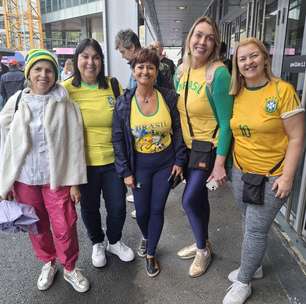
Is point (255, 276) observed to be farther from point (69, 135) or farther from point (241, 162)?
point (69, 135)

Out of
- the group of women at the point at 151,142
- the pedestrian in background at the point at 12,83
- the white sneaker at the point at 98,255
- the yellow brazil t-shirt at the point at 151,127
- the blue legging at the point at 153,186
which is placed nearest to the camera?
the group of women at the point at 151,142

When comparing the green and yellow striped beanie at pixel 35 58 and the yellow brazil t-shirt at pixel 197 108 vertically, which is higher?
the green and yellow striped beanie at pixel 35 58

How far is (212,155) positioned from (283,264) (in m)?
1.23

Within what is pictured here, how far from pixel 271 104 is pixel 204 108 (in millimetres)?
512

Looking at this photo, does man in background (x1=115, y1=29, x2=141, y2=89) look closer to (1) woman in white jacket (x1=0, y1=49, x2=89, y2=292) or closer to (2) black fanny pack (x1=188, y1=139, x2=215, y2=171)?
(1) woman in white jacket (x1=0, y1=49, x2=89, y2=292)

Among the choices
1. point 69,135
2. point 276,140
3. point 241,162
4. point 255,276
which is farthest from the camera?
point 255,276

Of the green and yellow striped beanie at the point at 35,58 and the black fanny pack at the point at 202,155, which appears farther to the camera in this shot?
the black fanny pack at the point at 202,155

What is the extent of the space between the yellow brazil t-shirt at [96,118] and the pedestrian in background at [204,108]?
1.91ft

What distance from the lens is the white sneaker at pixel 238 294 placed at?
2.33 meters

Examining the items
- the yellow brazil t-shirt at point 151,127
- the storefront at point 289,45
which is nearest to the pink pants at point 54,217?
Answer: the yellow brazil t-shirt at point 151,127

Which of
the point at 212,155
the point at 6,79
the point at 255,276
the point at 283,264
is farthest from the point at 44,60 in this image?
the point at 6,79

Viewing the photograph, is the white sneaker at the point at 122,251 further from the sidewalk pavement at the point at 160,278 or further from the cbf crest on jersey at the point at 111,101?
the cbf crest on jersey at the point at 111,101

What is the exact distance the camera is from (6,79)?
23.5 feet

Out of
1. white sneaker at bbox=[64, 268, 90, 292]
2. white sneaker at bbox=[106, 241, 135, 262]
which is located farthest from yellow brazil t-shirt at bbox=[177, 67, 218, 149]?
white sneaker at bbox=[64, 268, 90, 292]
